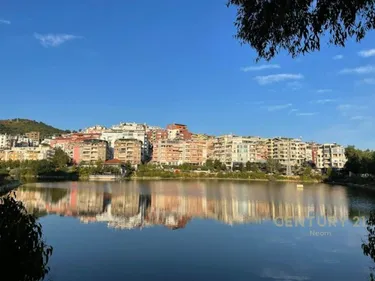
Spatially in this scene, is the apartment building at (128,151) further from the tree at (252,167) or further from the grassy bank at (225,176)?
the tree at (252,167)

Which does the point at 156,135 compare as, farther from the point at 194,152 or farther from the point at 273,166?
the point at 273,166

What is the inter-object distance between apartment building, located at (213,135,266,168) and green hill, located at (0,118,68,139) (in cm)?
8572

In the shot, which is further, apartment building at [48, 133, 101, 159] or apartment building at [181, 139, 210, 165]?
apartment building at [181, 139, 210, 165]

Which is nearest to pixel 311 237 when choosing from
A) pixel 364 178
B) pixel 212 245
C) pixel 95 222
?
pixel 212 245

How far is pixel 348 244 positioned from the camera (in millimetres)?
12383

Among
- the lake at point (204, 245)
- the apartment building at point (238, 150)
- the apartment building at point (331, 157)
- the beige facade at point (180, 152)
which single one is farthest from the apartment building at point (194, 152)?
the lake at point (204, 245)

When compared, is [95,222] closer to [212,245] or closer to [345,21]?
[212,245]

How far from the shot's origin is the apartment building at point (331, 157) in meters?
84.2

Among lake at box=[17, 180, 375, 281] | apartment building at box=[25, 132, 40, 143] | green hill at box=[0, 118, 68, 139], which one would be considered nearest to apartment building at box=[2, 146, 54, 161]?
apartment building at box=[25, 132, 40, 143]

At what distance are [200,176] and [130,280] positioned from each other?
6810 centimetres

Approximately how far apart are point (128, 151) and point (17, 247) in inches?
3194

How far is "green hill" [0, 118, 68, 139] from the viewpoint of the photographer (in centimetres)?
15075

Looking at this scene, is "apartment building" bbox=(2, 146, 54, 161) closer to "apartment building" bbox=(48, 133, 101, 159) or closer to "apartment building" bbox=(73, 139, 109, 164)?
"apartment building" bbox=(48, 133, 101, 159)

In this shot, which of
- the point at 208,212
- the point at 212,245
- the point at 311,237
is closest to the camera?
the point at 212,245
